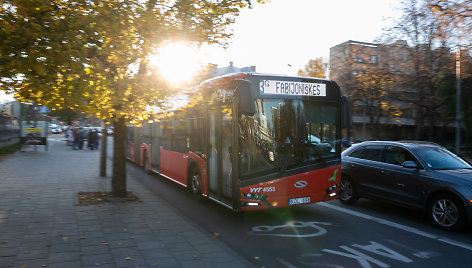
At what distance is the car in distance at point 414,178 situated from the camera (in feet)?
22.5

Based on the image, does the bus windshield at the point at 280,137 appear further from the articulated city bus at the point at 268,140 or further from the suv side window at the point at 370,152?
the suv side window at the point at 370,152

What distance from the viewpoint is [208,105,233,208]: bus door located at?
23.9ft

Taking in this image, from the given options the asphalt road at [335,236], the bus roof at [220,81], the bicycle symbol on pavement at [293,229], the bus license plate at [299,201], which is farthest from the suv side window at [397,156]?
the bus roof at [220,81]

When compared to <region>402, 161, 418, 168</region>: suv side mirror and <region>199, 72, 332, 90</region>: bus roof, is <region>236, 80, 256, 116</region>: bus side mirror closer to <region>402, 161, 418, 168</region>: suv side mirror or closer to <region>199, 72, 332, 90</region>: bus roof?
<region>199, 72, 332, 90</region>: bus roof

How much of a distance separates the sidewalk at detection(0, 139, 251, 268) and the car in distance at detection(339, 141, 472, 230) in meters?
4.34

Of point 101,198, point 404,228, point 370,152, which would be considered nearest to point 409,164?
point 404,228

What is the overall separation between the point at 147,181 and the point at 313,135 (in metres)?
7.75

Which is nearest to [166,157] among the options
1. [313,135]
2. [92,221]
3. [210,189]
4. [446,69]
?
[210,189]

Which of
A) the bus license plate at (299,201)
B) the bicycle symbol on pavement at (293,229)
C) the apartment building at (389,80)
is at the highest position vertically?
the apartment building at (389,80)

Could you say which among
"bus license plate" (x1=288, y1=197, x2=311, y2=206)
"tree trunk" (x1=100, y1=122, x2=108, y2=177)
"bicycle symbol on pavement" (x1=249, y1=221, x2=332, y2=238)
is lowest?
"bicycle symbol on pavement" (x1=249, y1=221, x2=332, y2=238)

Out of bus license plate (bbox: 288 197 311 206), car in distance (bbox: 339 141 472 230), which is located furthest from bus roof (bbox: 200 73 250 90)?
car in distance (bbox: 339 141 472 230)

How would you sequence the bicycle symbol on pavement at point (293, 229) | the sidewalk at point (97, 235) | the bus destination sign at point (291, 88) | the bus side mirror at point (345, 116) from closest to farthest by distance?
the sidewalk at point (97, 235) → the bicycle symbol on pavement at point (293, 229) → the bus destination sign at point (291, 88) → the bus side mirror at point (345, 116)

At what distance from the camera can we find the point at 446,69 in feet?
53.0

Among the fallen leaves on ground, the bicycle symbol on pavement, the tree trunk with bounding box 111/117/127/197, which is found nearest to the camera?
the bicycle symbol on pavement
